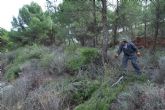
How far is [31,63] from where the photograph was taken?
17.3m

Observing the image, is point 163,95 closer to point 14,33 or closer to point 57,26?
point 57,26

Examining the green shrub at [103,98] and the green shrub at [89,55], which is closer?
the green shrub at [103,98]

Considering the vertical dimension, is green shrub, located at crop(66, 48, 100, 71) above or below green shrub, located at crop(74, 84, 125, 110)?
above

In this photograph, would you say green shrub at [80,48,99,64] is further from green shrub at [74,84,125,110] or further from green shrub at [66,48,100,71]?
green shrub at [74,84,125,110]

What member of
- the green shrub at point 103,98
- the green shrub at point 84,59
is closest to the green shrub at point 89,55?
the green shrub at point 84,59

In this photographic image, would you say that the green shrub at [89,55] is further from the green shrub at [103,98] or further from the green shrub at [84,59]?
the green shrub at [103,98]

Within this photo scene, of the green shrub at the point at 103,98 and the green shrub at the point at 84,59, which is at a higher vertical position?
the green shrub at the point at 84,59

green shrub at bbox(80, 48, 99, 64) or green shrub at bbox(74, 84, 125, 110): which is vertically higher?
green shrub at bbox(80, 48, 99, 64)

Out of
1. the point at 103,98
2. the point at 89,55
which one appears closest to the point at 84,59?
the point at 89,55

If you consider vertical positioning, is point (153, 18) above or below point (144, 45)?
above

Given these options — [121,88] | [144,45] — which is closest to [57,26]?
[144,45]

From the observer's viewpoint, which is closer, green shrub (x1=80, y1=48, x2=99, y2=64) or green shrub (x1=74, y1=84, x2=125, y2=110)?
green shrub (x1=74, y1=84, x2=125, y2=110)

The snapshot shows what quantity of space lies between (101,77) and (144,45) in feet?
31.4

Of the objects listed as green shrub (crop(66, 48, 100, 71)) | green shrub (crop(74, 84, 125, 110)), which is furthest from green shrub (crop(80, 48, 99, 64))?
green shrub (crop(74, 84, 125, 110))
